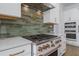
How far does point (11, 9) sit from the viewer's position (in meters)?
1.21

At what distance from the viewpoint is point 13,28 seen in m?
1.23

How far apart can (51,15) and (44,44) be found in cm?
36

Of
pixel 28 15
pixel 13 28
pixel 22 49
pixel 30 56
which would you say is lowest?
pixel 30 56

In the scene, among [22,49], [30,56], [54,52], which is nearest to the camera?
[22,49]

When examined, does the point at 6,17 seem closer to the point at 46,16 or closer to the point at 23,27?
the point at 23,27

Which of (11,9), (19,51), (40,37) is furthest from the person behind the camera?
(40,37)

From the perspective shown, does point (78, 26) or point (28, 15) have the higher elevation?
point (28, 15)

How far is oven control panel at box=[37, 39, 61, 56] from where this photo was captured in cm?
122

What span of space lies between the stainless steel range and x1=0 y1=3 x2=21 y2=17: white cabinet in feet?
1.03

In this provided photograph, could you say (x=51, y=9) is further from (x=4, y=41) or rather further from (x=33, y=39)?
(x=4, y=41)

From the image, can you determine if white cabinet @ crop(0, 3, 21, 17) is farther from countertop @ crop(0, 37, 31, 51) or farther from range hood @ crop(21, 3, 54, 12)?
countertop @ crop(0, 37, 31, 51)

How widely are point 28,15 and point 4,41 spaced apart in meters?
0.40

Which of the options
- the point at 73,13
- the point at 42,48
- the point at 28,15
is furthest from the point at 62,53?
the point at 28,15

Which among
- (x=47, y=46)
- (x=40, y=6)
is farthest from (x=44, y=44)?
(x=40, y=6)
